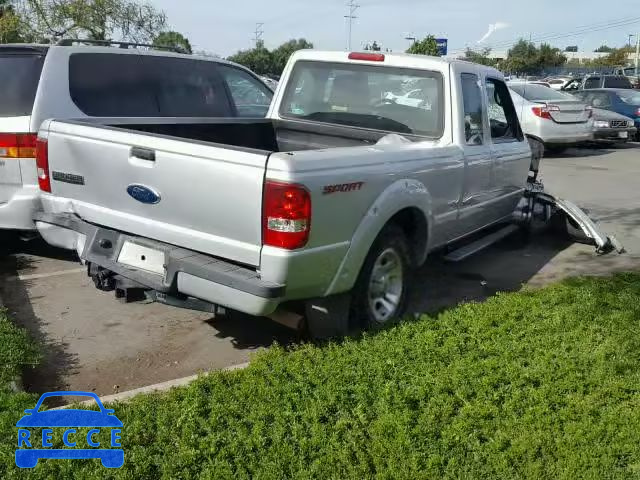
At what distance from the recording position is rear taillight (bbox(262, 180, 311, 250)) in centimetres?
344

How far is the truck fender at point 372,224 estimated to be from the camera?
397cm

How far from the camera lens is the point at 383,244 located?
14.5ft

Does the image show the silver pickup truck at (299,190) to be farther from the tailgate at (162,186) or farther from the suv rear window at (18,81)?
the suv rear window at (18,81)

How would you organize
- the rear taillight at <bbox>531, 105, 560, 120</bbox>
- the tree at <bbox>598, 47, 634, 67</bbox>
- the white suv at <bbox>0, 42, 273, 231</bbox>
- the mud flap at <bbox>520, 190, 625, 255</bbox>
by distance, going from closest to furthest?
1. the white suv at <bbox>0, 42, 273, 231</bbox>
2. the mud flap at <bbox>520, 190, 625, 255</bbox>
3. the rear taillight at <bbox>531, 105, 560, 120</bbox>
4. the tree at <bbox>598, 47, 634, 67</bbox>

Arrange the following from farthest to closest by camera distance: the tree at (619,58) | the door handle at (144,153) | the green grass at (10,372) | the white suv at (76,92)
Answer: the tree at (619,58)
the white suv at (76,92)
the door handle at (144,153)
the green grass at (10,372)

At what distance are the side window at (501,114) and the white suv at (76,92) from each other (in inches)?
115

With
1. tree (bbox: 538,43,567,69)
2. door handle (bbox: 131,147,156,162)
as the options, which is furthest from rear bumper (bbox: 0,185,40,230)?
tree (bbox: 538,43,567,69)

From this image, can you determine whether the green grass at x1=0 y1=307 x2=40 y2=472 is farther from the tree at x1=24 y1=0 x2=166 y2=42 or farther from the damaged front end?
the tree at x1=24 y1=0 x2=166 y2=42

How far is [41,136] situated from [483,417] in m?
3.40

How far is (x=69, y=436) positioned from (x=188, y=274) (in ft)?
3.47

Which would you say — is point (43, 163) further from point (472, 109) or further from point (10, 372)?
point (472, 109)

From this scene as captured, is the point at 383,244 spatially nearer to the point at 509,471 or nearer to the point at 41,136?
the point at 509,471

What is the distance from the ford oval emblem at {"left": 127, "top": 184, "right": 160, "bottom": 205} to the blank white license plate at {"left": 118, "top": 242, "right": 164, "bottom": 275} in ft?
0.98

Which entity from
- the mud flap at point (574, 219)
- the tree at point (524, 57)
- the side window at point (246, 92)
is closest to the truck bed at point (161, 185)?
the side window at point (246, 92)
